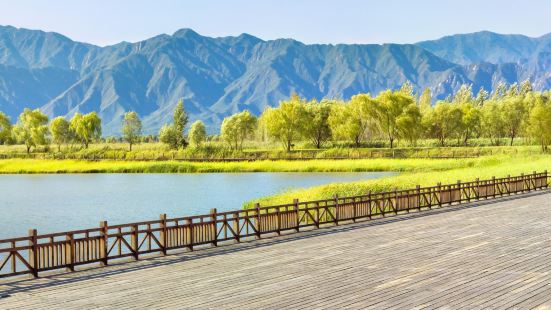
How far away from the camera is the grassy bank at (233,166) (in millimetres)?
94438

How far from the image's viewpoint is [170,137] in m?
138

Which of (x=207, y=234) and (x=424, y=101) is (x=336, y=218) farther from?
(x=424, y=101)

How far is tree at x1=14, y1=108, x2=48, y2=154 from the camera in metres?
143

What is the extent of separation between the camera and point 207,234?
2523 centimetres

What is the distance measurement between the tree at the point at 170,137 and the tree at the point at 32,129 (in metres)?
27.4

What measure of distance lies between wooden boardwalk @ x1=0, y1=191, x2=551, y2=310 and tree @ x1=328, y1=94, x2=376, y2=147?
331 feet

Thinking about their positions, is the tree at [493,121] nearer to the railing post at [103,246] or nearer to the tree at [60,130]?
the tree at [60,130]

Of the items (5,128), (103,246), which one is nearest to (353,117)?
(5,128)

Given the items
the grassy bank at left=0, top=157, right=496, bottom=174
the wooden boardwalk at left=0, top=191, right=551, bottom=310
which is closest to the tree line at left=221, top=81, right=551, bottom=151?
the grassy bank at left=0, top=157, right=496, bottom=174

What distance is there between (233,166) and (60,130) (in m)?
66.9

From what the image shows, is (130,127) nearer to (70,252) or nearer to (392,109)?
(392,109)

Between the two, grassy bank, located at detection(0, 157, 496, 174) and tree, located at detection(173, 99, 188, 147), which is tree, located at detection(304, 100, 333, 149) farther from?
grassy bank, located at detection(0, 157, 496, 174)

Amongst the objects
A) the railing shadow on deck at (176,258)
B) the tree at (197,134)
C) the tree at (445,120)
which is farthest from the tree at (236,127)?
the railing shadow on deck at (176,258)

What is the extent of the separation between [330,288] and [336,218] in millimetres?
13839
